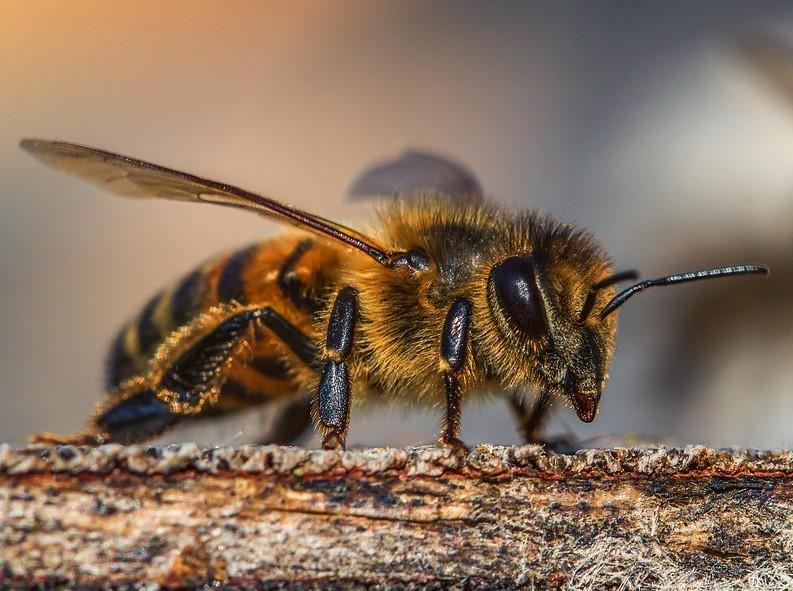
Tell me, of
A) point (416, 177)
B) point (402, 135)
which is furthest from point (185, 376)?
point (402, 135)

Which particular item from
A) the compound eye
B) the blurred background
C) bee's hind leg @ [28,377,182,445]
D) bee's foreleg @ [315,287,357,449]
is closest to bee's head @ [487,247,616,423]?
the compound eye

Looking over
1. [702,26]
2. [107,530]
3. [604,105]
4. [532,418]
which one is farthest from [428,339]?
[702,26]

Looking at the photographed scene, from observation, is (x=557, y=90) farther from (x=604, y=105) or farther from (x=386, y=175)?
(x=386, y=175)

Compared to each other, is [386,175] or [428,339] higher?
[386,175]

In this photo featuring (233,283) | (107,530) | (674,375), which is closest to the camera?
(107,530)

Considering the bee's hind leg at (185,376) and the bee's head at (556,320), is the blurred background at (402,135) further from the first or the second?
the bee's head at (556,320)

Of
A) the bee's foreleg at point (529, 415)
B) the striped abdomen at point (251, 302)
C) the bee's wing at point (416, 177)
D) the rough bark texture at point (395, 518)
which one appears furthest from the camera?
the bee's wing at point (416, 177)

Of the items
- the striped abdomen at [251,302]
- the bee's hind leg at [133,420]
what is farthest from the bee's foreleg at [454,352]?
the bee's hind leg at [133,420]
